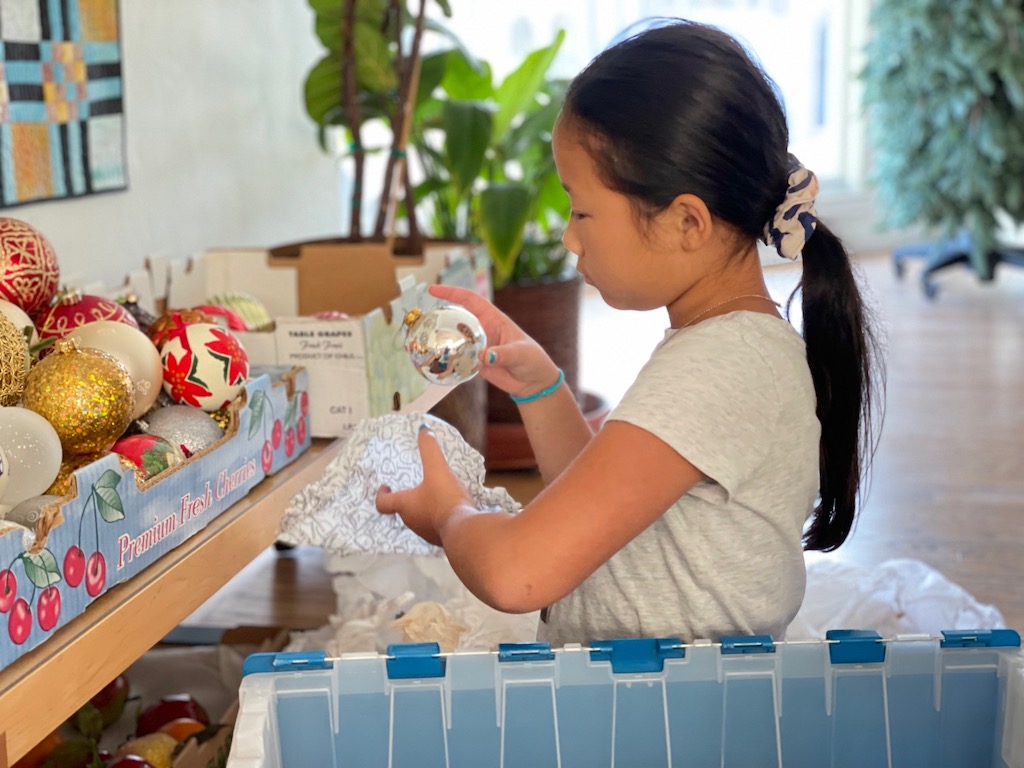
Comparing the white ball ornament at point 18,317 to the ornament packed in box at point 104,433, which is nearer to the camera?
the ornament packed in box at point 104,433

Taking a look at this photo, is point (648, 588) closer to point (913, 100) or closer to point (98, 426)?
point (98, 426)

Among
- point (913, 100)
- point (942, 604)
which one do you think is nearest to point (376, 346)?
point (942, 604)

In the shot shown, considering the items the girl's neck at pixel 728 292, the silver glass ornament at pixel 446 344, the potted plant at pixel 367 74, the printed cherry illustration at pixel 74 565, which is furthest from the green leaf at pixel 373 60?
the printed cherry illustration at pixel 74 565

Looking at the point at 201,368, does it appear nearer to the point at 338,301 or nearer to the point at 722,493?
the point at 722,493

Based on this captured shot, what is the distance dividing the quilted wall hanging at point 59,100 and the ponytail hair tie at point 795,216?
3.84 ft

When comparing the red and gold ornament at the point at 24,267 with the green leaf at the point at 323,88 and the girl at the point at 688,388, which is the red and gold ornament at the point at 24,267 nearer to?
the girl at the point at 688,388

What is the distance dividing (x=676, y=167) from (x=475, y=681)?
45 centimetres

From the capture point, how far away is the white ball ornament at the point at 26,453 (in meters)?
0.97

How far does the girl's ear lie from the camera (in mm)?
974

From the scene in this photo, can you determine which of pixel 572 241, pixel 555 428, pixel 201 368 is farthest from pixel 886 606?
pixel 201 368

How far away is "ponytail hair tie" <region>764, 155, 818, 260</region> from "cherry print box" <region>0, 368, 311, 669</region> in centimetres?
58

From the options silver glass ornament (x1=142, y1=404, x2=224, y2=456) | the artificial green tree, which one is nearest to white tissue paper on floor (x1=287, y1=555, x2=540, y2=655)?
silver glass ornament (x1=142, y1=404, x2=224, y2=456)

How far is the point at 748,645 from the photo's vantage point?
0.97m

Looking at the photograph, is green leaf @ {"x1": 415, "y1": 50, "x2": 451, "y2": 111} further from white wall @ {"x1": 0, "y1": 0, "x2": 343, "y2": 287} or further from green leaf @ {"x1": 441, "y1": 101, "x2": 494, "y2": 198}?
white wall @ {"x1": 0, "y1": 0, "x2": 343, "y2": 287}
